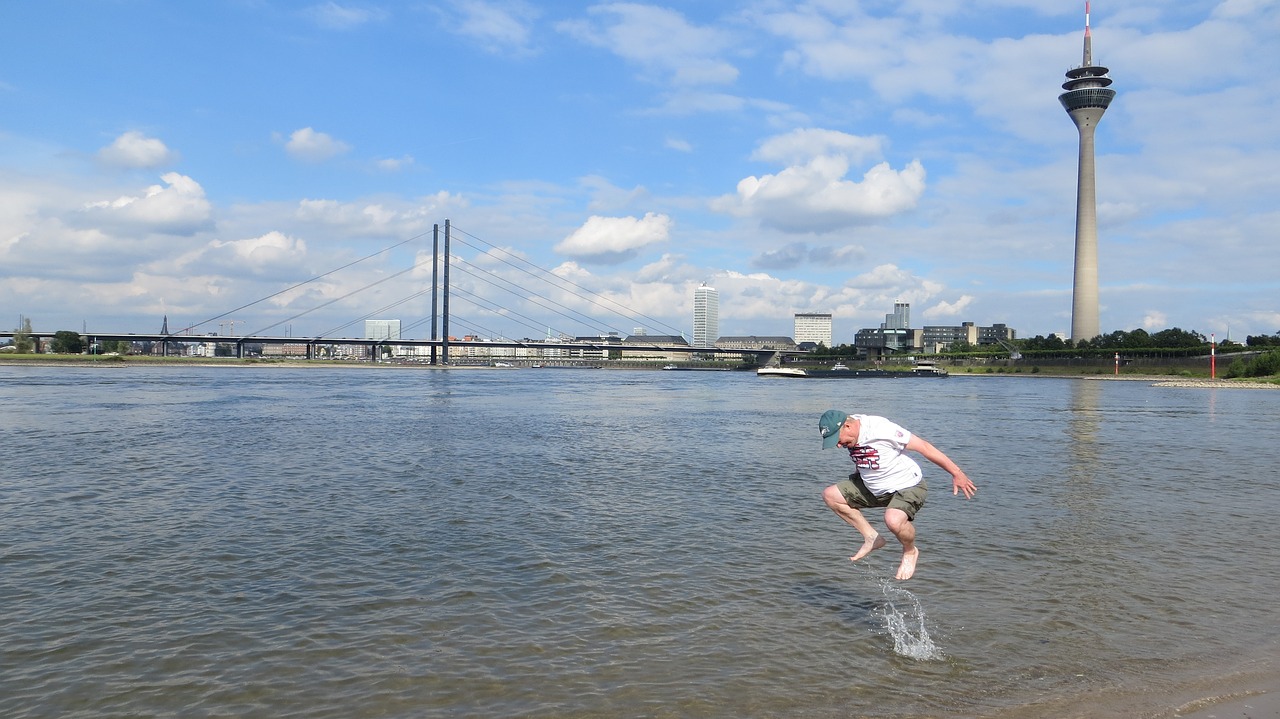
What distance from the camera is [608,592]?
8.41m

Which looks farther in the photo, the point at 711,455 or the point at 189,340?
the point at 189,340

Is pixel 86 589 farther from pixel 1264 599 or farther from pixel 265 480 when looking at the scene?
pixel 1264 599

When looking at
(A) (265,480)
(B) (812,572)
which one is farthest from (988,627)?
(A) (265,480)

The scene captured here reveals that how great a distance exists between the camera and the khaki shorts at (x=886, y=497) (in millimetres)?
7293

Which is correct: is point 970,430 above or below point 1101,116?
below

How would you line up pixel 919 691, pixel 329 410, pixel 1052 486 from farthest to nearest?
pixel 329 410, pixel 1052 486, pixel 919 691

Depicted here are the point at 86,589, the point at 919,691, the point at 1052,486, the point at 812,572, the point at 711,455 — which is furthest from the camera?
the point at 711,455

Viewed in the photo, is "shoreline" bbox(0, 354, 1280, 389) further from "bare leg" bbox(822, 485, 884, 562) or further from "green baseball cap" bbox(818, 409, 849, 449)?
"green baseball cap" bbox(818, 409, 849, 449)

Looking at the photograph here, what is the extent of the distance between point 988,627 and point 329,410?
3732cm

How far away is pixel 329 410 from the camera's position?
131 feet

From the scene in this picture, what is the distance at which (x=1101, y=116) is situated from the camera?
156m

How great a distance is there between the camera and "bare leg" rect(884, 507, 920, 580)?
283 inches

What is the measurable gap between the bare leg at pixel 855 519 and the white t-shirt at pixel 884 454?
0.39m

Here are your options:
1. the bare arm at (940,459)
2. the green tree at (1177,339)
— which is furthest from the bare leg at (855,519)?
the green tree at (1177,339)
